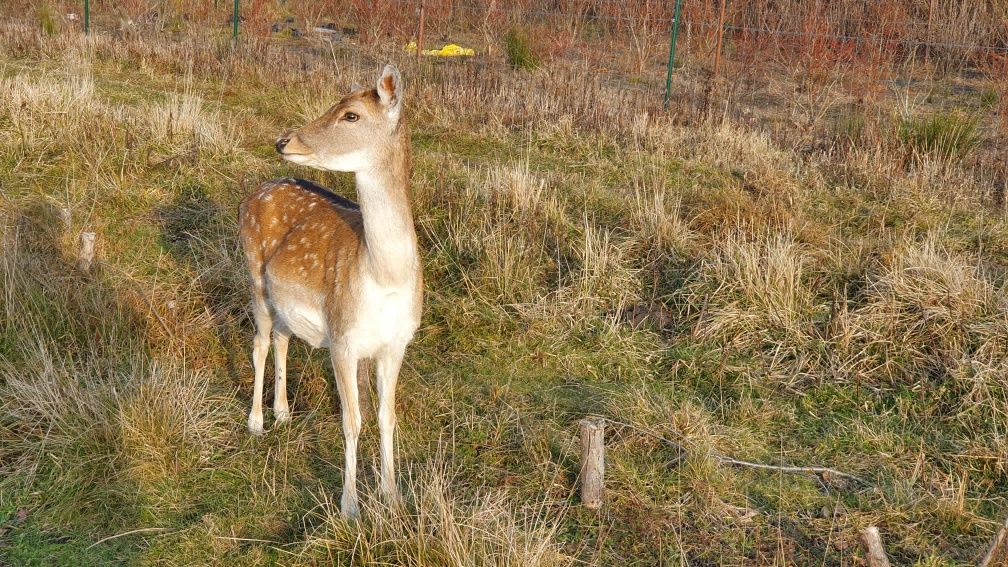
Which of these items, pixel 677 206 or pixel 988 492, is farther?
pixel 677 206

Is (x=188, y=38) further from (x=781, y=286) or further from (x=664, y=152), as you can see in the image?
(x=781, y=286)

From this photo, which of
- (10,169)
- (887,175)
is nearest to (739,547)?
(887,175)

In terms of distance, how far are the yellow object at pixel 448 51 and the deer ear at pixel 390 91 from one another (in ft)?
33.5

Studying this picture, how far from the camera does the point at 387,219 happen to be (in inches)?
163

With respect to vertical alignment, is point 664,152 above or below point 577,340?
above

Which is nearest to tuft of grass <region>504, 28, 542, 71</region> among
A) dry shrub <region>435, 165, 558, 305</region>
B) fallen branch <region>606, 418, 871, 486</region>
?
dry shrub <region>435, 165, 558, 305</region>

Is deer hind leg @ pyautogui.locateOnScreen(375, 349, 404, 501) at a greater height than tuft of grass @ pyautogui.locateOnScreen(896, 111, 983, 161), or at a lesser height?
lesser

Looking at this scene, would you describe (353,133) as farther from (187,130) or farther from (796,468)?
(187,130)

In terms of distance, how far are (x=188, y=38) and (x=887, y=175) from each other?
1041cm

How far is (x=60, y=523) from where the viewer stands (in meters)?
4.42

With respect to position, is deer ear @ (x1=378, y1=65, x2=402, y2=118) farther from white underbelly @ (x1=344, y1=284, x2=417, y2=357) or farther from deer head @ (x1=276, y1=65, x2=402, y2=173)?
white underbelly @ (x1=344, y1=284, x2=417, y2=357)

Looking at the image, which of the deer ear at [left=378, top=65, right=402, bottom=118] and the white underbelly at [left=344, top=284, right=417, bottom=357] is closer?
the deer ear at [left=378, top=65, right=402, bottom=118]

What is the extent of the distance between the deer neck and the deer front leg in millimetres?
439

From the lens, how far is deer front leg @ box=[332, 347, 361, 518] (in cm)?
439
